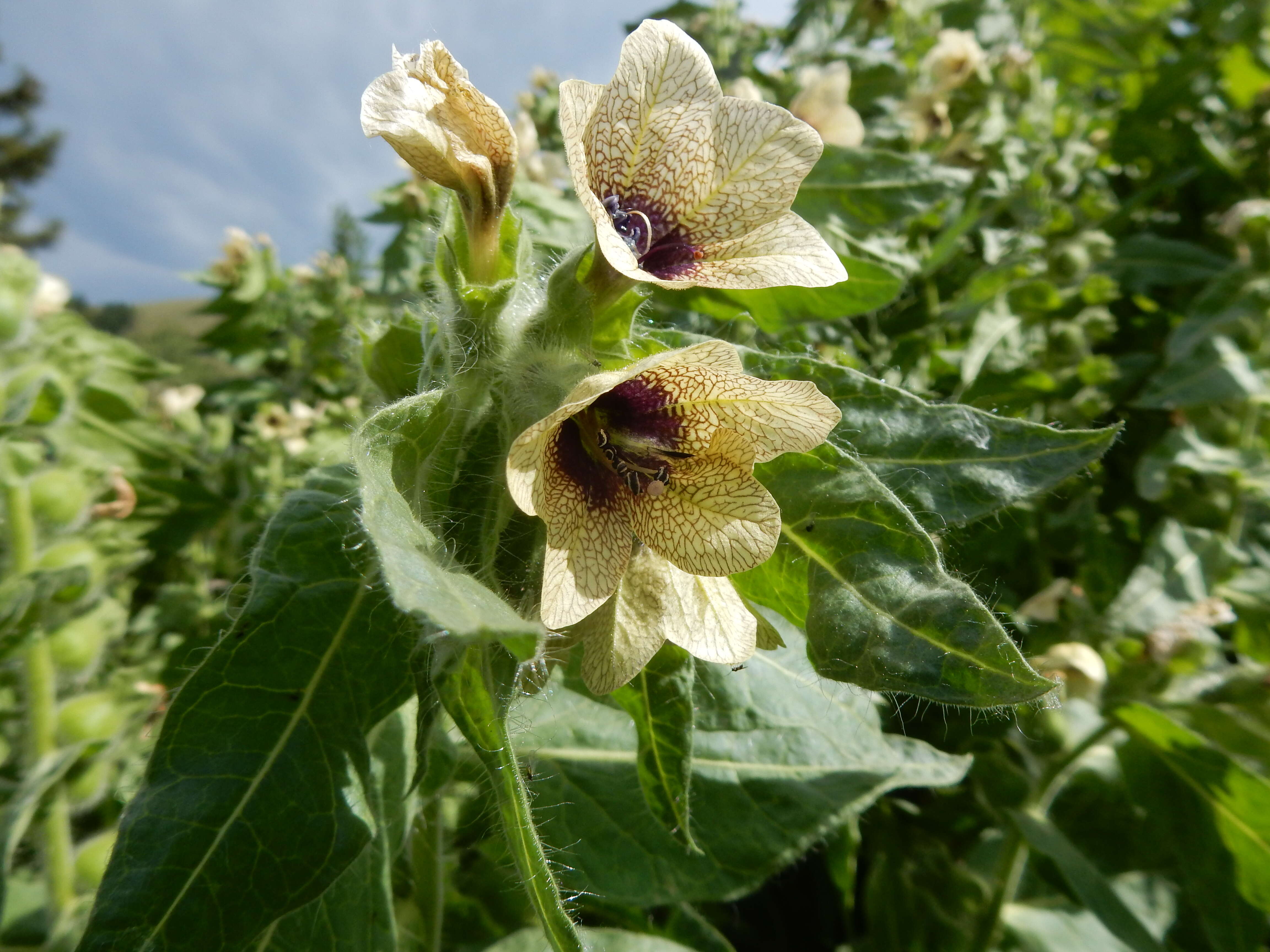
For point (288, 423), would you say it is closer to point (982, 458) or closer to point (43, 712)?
point (43, 712)

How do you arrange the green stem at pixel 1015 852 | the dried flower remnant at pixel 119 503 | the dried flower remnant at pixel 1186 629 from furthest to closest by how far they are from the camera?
the dried flower remnant at pixel 119 503 → the dried flower remnant at pixel 1186 629 → the green stem at pixel 1015 852

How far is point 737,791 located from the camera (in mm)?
1356

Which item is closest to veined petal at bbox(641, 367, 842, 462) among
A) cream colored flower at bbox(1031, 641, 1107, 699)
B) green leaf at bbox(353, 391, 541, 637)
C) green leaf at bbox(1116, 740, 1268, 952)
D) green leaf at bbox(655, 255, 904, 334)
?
green leaf at bbox(353, 391, 541, 637)

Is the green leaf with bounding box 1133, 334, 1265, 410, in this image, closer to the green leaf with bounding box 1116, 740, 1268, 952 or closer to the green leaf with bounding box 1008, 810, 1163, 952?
the green leaf with bounding box 1116, 740, 1268, 952

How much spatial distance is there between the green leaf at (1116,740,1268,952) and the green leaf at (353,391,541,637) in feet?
5.93

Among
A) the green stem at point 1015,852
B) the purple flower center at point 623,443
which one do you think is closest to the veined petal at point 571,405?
the purple flower center at point 623,443

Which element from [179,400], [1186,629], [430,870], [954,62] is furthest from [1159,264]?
[179,400]

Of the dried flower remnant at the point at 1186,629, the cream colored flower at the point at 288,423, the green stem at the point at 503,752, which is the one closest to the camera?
the green stem at the point at 503,752

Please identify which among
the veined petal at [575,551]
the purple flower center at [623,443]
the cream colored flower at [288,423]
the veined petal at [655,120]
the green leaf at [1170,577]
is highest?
the veined petal at [655,120]

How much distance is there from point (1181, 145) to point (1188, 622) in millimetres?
1696

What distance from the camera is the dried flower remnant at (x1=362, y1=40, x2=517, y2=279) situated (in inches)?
30.7

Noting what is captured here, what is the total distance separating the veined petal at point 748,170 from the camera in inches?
33.4

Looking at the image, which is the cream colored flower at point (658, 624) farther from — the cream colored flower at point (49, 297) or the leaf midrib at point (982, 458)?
the cream colored flower at point (49, 297)

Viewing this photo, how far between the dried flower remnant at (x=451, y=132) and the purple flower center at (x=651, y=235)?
0.43 ft
